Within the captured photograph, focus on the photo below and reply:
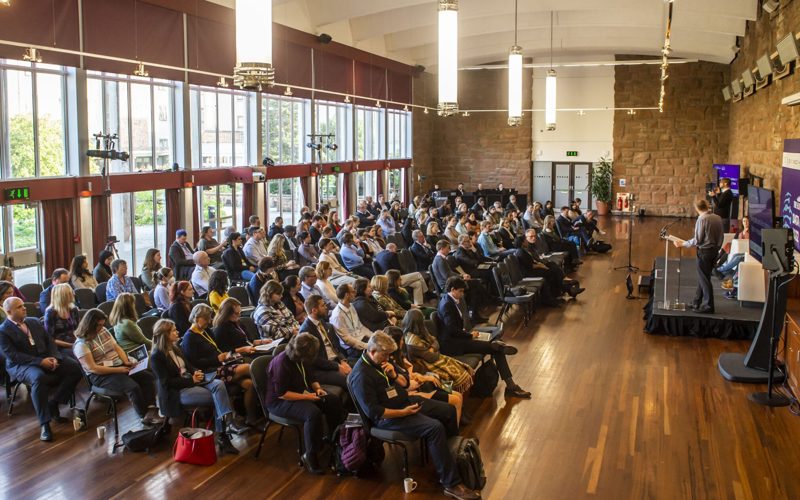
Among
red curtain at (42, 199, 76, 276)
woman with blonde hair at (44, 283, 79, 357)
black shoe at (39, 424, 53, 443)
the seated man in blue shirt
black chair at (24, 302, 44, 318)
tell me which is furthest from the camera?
red curtain at (42, 199, 76, 276)

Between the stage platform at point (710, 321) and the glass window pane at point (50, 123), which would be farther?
the glass window pane at point (50, 123)

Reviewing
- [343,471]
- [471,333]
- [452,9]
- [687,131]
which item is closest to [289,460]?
[343,471]

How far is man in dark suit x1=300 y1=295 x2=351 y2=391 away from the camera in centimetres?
666

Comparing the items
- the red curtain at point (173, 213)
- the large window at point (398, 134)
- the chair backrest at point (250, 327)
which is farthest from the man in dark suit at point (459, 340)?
the large window at point (398, 134)

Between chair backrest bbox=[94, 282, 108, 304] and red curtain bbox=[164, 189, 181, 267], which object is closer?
chair backrest bbox=[94, 282, 108, 304]

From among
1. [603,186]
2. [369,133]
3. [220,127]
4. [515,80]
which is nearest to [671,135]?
[603,186]

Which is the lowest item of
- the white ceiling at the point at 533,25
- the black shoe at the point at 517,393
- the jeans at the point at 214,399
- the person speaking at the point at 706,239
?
the black shoe at the point at 517,393

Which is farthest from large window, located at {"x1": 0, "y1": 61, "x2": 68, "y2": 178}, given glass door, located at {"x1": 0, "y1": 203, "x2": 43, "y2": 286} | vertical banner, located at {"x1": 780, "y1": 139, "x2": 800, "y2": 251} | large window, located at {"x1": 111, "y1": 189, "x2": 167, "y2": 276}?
vertical banner, located at {"x1": 780, "y1": 139, "x2": 800, "y2": 251}

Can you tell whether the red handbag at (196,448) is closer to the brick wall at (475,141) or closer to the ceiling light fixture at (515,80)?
the ceiling light fixture at (515,80)

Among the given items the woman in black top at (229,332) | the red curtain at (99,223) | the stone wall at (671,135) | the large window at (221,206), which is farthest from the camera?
the stone wall at (671,135)

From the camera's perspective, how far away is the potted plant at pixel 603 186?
2825 cm

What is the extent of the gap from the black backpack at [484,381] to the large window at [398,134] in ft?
59.5

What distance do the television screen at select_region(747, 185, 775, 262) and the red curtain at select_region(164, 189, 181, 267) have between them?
31.9ft

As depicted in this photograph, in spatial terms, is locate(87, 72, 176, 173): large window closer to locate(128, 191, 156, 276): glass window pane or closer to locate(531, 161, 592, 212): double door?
locate(128, 191, 156, 276): glass window pane
